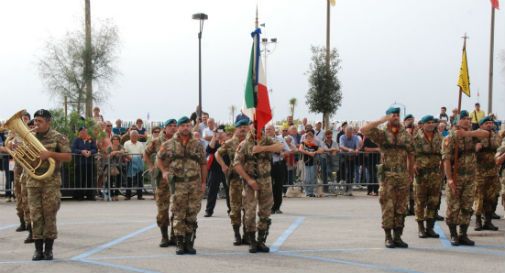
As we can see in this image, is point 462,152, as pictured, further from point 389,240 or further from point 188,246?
point 188,246

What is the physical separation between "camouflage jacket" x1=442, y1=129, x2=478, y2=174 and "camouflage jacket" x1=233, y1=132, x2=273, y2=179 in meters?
2.62

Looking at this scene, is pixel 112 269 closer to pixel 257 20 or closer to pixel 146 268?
pixel 146 268

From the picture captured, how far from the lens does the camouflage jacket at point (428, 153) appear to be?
36.9ft

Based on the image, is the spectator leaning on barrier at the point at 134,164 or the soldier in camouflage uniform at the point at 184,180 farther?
the spectator leaning on barrier at the point at 134,164

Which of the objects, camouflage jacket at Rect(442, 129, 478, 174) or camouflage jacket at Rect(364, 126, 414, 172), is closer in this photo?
camouflage jacket at Rect(364, 126, 414, 172)

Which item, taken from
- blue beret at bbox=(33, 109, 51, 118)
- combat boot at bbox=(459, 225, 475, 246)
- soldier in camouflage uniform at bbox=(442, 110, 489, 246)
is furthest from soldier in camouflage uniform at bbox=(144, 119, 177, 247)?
combat boot at bbox=(459, 225, 475, 246)

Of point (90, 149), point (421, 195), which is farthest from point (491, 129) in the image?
point (90, 149)

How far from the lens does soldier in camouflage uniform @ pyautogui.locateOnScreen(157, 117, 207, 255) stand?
9633 millimetres

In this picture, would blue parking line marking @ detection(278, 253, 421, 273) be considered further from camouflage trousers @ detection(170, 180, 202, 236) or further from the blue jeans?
the blue jeans

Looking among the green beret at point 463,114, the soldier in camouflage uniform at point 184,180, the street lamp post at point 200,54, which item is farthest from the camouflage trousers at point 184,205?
the street lamp post at point 200,54

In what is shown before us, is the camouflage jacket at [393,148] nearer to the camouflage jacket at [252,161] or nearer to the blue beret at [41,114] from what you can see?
the camouflage jacket at [252,161]

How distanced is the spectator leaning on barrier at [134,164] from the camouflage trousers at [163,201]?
838 cm

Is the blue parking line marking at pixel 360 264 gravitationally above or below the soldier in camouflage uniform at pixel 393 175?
below

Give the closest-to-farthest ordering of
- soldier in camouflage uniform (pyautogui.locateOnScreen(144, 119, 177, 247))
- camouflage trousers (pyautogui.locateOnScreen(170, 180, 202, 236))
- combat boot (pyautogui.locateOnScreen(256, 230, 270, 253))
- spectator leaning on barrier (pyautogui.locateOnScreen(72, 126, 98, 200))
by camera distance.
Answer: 1. camouflage trousers (pyautogui.locateOnScreen(170, 180, 202, 236))
2. combat boot (pyautogui.locateOnScreen(256, 230, 270, 253))
3. soldier in camouflage uniform (pyautogui.locateOnScreen(144, 119, 177, 247))
4. spectator leaning on barrier (pyautogui.locateOnScreen(72, 126, 98, 200))
